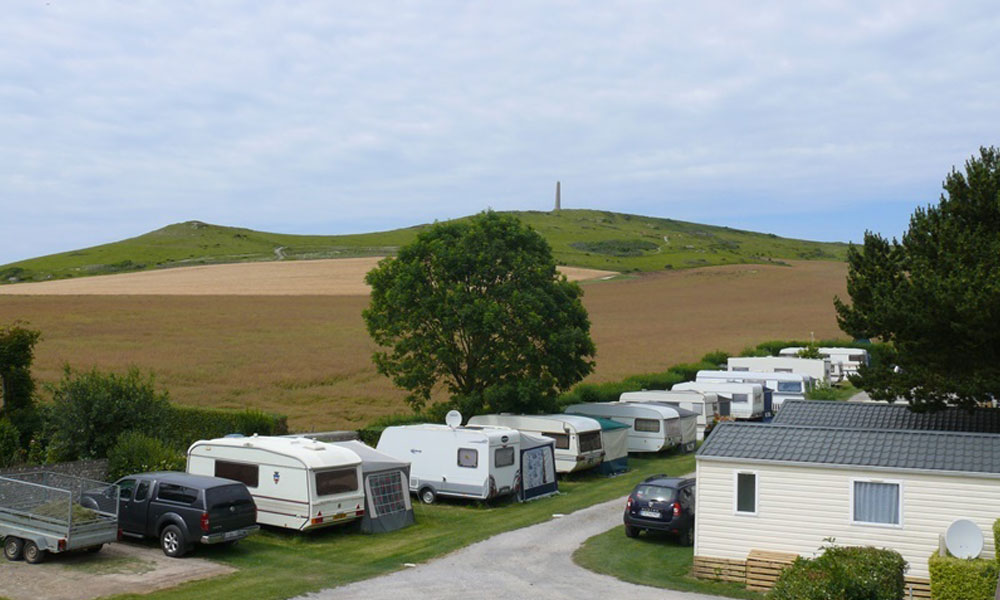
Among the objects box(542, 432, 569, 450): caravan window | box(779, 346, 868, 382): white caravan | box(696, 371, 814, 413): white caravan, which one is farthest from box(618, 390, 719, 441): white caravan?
box(779, 346, 868, 382): white caravan

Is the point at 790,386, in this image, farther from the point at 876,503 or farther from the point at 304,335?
the point at 304,335

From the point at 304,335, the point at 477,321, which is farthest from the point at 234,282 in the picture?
the point at 477,321

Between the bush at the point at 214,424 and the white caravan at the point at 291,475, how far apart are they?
7033mm

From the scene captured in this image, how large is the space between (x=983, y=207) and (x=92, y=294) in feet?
243

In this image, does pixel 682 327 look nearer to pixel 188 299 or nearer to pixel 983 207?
pixel 188 299

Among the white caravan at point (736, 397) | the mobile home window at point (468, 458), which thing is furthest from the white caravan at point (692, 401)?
the mobile home window at point (468, 458)

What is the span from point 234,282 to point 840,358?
59771 millimetres

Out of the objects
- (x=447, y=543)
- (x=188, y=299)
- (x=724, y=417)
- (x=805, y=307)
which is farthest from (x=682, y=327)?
(x=447, y=543)

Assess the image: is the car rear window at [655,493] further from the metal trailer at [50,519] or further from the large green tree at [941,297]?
the metal trailer at [50,519]

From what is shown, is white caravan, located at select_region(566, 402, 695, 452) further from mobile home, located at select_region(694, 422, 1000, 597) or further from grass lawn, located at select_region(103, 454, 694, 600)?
mobile home, located at select_region(694, 422, 1000, 597)

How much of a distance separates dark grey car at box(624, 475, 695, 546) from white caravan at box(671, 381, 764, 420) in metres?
19.5

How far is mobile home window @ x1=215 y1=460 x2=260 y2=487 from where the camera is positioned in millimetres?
21938

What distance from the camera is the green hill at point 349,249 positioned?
398 feet

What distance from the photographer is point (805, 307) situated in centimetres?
9125
